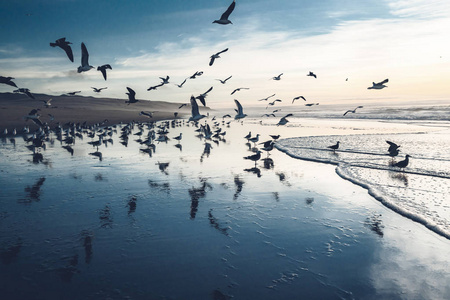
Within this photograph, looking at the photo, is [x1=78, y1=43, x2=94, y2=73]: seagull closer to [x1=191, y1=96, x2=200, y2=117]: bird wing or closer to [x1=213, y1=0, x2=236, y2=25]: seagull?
[x1=191, y1=96, x2=200, y2=117]: bird wing

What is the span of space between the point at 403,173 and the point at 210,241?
31.0 ft

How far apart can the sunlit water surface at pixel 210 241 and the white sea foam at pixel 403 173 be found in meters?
0.27

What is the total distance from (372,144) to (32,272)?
19.5m

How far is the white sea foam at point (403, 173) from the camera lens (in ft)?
26.4

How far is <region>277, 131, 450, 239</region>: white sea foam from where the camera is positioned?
8039 mm

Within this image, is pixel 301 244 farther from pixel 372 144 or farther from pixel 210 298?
pixel 372 144

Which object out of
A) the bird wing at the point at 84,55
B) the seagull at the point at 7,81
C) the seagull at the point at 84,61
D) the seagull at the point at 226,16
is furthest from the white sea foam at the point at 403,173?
the seagull at the point at 7,81

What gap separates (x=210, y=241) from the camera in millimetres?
6223

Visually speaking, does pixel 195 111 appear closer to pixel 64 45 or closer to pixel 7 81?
pixel 64 45

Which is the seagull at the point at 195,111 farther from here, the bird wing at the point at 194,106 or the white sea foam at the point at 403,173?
the white sea foam at the point at 403,173

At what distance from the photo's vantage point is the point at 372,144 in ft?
65.6

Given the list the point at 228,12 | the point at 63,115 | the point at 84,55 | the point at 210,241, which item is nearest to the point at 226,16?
the point at 228,12

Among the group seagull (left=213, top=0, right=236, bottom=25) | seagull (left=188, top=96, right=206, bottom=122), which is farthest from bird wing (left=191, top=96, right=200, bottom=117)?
seagull (left=213, top=0, right=236, bottom=25)

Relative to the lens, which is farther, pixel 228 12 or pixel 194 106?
pixel 194 106
